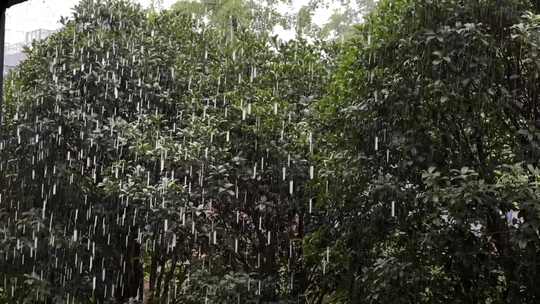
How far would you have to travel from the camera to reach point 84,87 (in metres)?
A: 4.81

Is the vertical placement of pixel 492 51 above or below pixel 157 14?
below

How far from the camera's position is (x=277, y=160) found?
13.2 ft

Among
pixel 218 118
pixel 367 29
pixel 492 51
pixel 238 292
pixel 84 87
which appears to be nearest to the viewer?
pixel 492 51

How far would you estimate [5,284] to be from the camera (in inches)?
192

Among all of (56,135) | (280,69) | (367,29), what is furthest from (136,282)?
(367,29)

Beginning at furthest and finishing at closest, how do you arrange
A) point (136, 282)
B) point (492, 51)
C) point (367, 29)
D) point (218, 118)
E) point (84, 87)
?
point (136, 282) → point (84, 87) → point (218, 118) → point (367, 29) → point (492, 51)

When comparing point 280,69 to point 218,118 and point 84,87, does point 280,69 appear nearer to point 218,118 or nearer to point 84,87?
point 218,118

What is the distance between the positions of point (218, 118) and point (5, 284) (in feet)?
7.56

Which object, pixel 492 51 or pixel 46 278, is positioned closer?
pixel 492 51

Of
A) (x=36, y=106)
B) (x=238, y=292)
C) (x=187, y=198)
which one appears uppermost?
(x=36, y=106)

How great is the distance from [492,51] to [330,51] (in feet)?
6.21

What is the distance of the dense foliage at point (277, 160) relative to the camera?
9.45 feet

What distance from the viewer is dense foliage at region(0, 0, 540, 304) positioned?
9.45 ft

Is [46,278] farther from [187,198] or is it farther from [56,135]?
[187,198]
